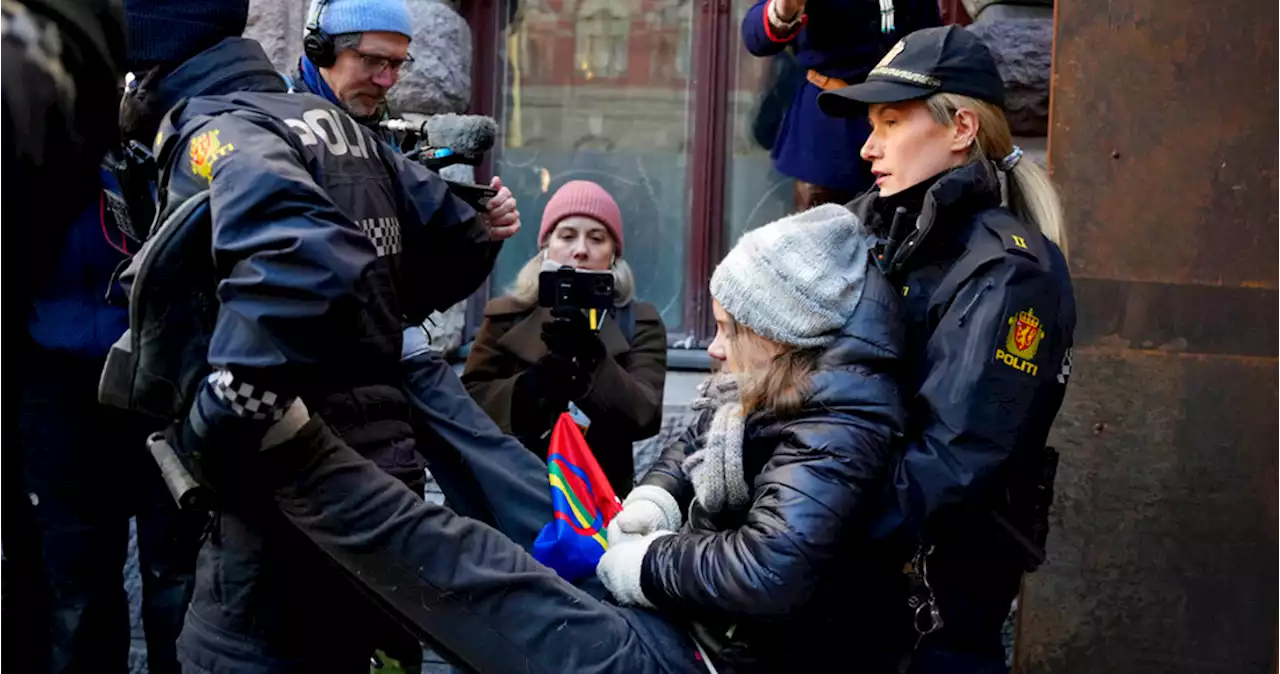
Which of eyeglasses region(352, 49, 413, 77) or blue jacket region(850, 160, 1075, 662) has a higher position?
eyeglasses region(352, 49, 413, 77)

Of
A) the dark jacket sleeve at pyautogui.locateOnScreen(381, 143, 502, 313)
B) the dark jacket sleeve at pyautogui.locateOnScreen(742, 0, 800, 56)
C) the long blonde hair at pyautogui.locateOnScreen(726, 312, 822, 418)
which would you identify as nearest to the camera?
the long blonde hair at pyautogui.locateOnScreen(726, 312, 822, 418)

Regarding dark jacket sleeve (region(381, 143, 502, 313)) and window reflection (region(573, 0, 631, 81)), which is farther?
window reflection (region(573, 0, 631, 81))

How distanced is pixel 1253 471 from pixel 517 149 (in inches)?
105

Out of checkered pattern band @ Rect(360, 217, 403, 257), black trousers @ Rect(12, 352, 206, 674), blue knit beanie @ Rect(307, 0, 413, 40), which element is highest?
blue knit beanie @ Rect(307, 0, 413, 40)

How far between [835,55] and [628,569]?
73.1 inches

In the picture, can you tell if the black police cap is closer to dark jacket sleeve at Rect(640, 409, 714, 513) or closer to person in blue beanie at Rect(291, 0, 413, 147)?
dark jacket sleeve at Rect(640, 409, 714, 513)

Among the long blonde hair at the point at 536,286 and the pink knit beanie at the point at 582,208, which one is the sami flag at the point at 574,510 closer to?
the long blonde hair at the point at 536,286

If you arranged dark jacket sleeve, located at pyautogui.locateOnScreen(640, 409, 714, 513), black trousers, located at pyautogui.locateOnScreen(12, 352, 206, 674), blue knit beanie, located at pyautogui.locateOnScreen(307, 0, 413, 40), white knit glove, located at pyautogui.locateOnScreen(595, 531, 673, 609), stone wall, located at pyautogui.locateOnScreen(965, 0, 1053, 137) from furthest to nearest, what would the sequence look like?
stone wall, located at pyautogui.locateOnScreen(965, 0, 1053, 137)
black trousers, located at pyautogui.locateOnScreen(12, 352, 206, 674)
blue knit beanie, located at pyautogui.locateOnScreen(307, 0, 413, 40)
dark jacket sleeve, located at pyautogui.locateOnScreen(640, 409, 714, 513)
white knit glove, located at pyautogui.locateOnScreen(595, 531, 673, 609)

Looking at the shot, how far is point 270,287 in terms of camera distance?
208cm

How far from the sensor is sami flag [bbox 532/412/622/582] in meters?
2.65

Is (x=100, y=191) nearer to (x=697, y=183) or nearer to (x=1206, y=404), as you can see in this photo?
(x=697, y=183)

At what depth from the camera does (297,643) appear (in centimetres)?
250

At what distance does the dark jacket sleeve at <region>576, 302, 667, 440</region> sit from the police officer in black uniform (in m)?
0.59

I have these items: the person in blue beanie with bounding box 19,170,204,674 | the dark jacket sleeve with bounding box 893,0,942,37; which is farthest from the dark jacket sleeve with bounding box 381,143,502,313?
the dark jacket sleeve with bounding box 893,0,942,37
